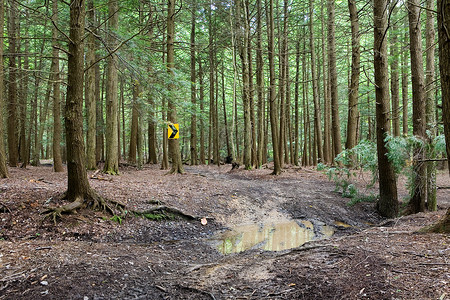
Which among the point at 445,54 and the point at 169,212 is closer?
the point at 445,54

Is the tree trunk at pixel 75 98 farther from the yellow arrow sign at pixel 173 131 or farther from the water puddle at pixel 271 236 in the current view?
the yellow arrow sign at pixel 173 131

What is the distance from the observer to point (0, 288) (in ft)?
9.45

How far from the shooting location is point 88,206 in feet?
19.7

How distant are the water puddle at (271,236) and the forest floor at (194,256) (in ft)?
0.17

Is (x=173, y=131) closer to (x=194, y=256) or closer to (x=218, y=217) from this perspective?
(x=218, y=217)

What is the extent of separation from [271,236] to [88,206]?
13.8 feet

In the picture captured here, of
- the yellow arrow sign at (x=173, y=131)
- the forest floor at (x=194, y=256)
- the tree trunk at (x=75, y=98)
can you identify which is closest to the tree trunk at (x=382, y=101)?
the forest floor at (x=194, y=256)

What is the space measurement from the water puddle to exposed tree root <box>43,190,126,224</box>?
243 cm

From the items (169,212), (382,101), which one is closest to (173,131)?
(169,212)

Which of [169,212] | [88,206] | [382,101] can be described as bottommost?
[169,212]

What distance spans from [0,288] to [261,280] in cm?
283

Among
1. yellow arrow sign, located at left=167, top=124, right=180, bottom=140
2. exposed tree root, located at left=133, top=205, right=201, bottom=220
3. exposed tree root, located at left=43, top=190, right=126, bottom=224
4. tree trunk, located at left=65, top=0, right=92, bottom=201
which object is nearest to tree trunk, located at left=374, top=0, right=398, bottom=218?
exposed tree root, located at left=133, top=205, right=201, bottom=220

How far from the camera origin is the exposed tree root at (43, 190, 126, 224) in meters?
5.38

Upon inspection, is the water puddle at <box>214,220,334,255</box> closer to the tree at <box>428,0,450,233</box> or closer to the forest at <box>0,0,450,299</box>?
the forest at <box>0,0,450,299</box>
